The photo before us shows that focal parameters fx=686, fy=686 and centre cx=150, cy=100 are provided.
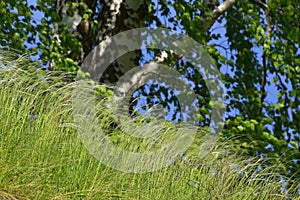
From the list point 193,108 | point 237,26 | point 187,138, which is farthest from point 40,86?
point 237,26

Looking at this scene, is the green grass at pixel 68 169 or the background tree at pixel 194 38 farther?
the background tree at pixel 194 38

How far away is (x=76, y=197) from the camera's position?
443 cm

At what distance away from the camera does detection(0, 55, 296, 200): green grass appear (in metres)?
4.41

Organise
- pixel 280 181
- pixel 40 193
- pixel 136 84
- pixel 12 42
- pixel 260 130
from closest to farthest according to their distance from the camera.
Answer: pixel 40 193 < pixel 280 181 < pixel 260 130 < pixel 136 84 < pixel 12 42

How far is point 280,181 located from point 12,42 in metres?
5.03

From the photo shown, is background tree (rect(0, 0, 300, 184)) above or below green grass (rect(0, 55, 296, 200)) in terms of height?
above

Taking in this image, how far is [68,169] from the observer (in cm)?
470

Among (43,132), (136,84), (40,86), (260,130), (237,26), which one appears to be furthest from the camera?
(237,26)

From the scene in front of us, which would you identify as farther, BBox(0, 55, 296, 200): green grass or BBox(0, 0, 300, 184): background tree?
BBox(0, 0, 300, 184): background tree

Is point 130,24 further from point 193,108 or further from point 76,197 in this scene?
point 76,197

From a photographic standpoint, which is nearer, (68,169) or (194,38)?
(68,169)

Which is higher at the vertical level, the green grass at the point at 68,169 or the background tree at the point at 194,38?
the background tree at the point at 194,38

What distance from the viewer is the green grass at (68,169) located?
441 centimetres

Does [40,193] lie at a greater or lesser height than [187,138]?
lesser
